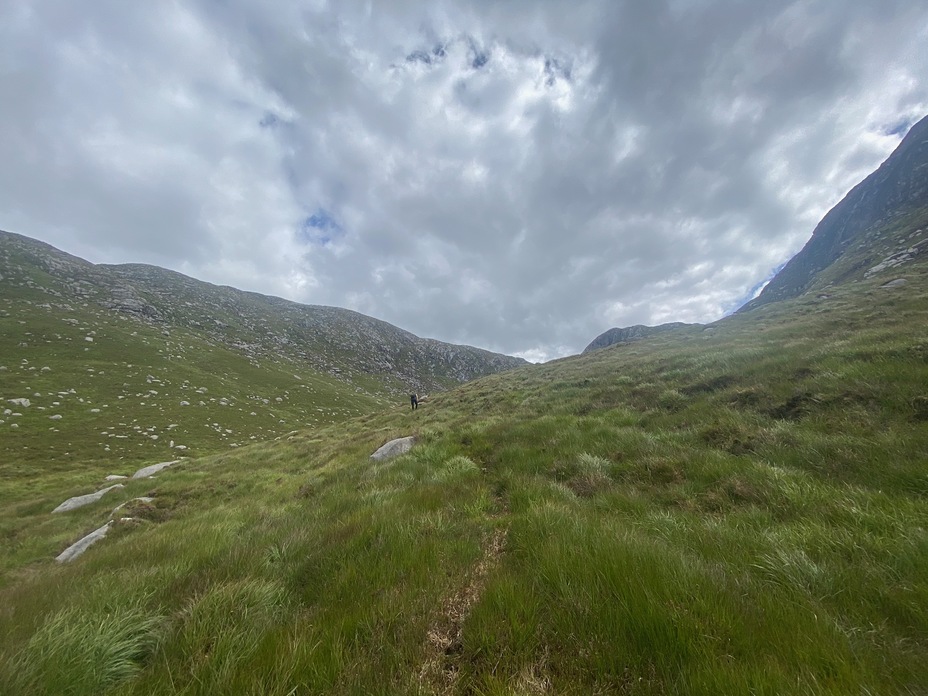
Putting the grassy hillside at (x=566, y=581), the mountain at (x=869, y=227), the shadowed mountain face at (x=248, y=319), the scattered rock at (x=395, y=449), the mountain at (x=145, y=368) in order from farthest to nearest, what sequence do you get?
1. the shadowed mountain face at (x=248, y=319)
2. the mountain at (x=869, y=227)
3. the mountain at (x=145, y=368)
4. the scattered rock at (x=395, y=449)
5. the grassy hillside at (x=566, y=581)

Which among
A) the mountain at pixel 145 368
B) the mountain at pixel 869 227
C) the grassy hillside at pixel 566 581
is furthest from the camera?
the mountain at pixel 869 227

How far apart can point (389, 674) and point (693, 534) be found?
379 cm

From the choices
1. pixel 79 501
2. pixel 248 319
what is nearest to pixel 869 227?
pixel 79 501

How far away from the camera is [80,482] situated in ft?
68.4

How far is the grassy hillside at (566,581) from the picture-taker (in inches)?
95.2

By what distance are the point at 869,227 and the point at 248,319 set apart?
8233 inches

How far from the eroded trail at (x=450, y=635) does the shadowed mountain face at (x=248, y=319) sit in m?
86.5

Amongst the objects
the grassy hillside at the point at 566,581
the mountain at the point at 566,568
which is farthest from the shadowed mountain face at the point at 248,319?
the grassy hillside at the point at 566,581

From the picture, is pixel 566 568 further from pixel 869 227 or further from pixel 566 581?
pixel 869 227

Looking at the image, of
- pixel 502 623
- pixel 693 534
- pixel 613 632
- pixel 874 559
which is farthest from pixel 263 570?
pixel 874 559

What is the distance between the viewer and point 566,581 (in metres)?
3.32

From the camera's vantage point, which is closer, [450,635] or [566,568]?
[450,635]

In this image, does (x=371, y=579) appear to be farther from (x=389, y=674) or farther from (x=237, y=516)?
(x=237, y=516)

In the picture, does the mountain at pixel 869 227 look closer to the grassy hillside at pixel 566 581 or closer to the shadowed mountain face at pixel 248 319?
the grassy hillside at pixel 566 581
